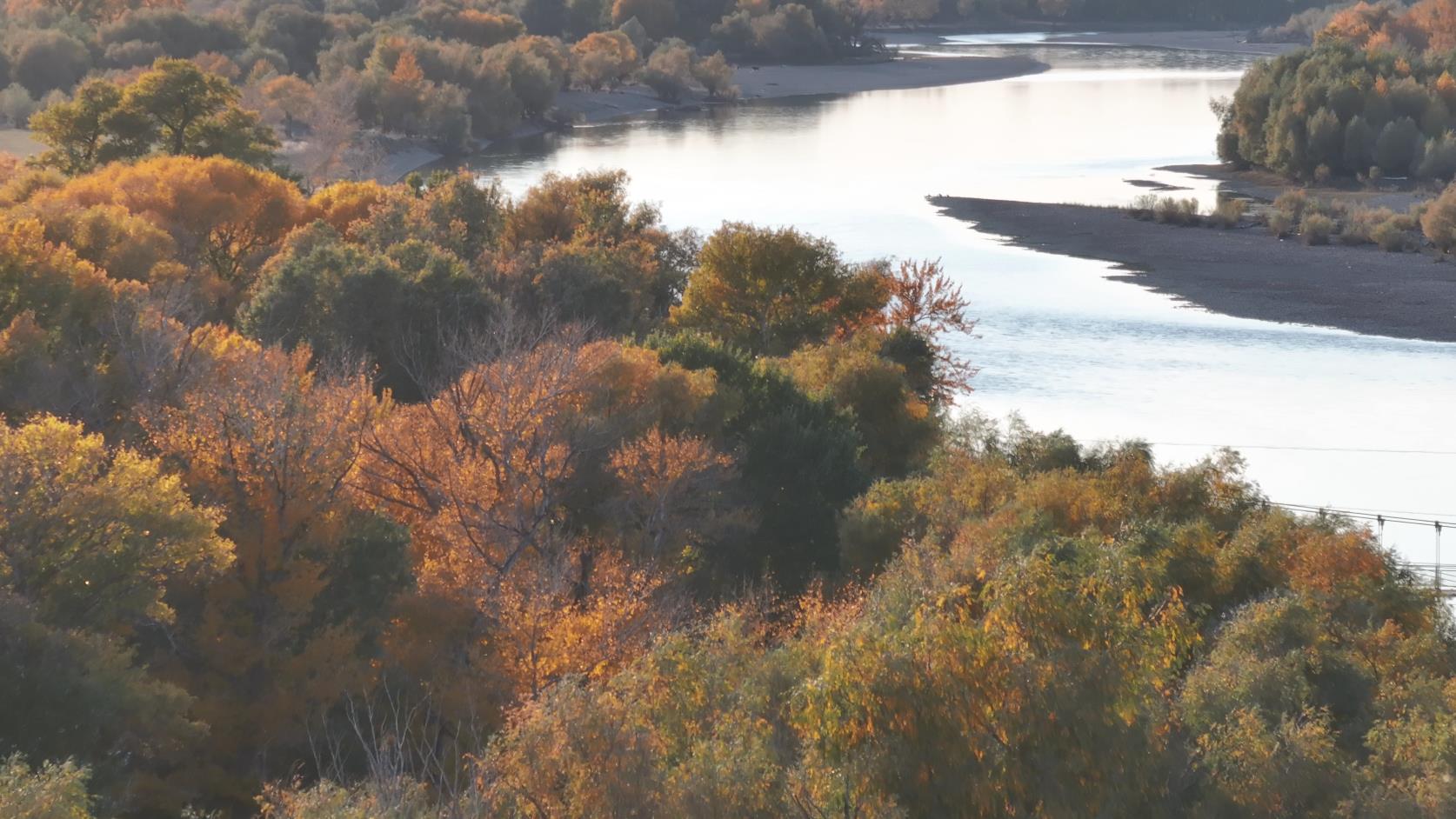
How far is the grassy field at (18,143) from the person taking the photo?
72.0m

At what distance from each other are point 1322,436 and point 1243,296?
1655 cm

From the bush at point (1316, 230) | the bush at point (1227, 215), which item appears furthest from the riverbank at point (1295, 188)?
the bush at point (1316, 230)

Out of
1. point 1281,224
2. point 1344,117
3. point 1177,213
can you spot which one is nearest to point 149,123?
point 1177,213

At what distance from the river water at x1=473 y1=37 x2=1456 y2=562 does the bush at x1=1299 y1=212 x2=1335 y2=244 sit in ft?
32.2

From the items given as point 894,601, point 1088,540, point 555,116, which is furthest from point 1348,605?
point 555,116

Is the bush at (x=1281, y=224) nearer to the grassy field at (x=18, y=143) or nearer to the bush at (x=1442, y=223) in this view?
the bush at (x=1442, y=223)

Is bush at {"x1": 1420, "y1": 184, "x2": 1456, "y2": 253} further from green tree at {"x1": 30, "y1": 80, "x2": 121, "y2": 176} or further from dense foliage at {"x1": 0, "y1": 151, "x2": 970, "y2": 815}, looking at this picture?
green tree at {"x1": 30, "y1": 80, "x2": 121, "y2": 176}

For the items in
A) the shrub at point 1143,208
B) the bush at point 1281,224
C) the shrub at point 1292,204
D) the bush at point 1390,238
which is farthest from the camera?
the shrub at point 1143,208

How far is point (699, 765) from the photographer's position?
10.8m

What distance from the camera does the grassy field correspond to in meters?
72.0

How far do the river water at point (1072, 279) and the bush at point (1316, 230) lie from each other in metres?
9.82

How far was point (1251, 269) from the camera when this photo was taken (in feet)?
185

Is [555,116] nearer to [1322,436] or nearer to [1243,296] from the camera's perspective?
[1243,296]

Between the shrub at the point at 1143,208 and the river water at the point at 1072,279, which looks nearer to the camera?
the river water at the point at 1072,279
